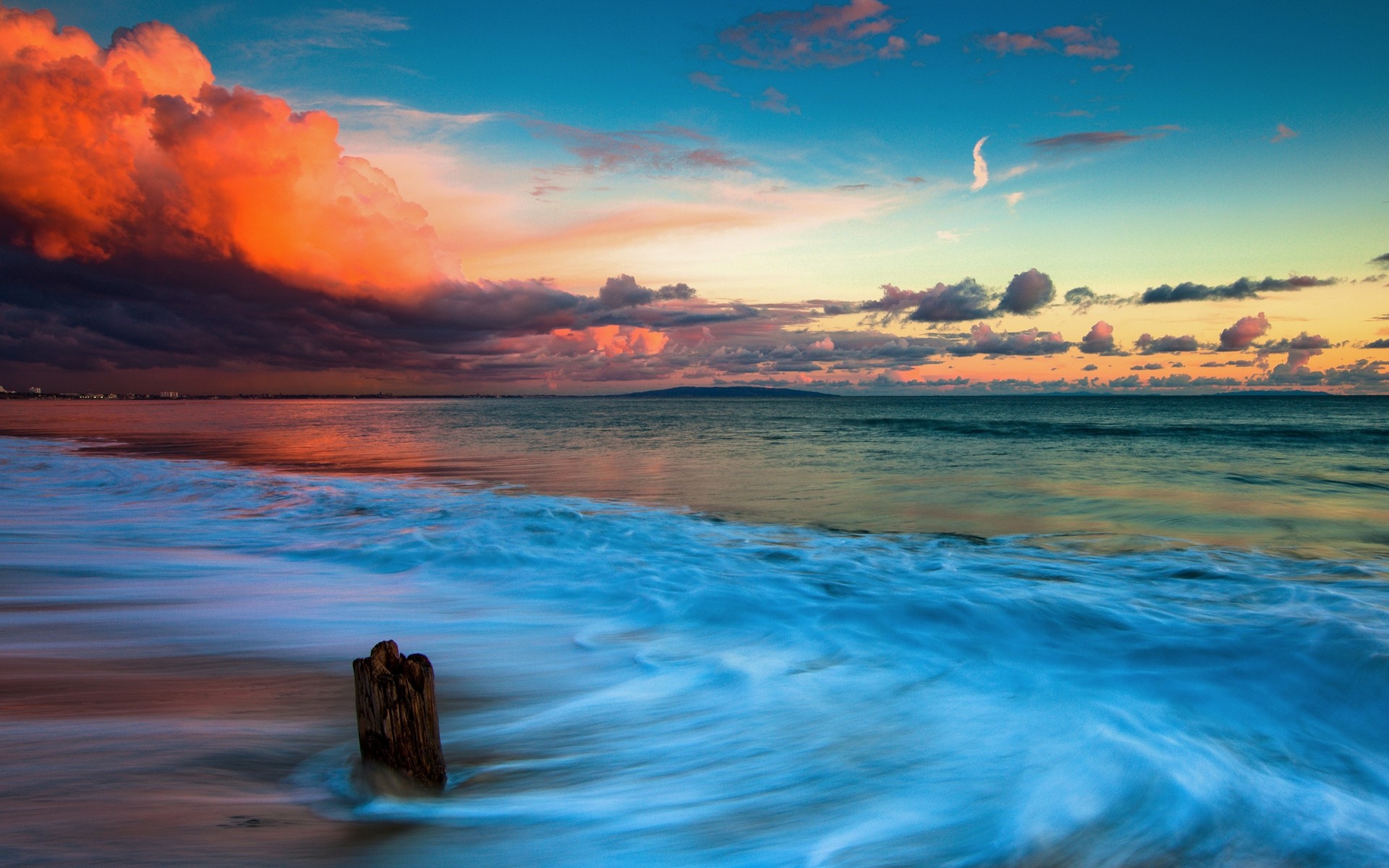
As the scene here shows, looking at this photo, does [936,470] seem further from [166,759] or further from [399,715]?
[166,759]

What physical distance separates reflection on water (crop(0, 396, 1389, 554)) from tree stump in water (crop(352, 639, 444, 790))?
30.1 feet

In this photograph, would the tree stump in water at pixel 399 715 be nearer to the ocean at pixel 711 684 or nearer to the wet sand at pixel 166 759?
the ocean at pixel 711 684

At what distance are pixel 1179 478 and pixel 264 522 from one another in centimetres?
2149

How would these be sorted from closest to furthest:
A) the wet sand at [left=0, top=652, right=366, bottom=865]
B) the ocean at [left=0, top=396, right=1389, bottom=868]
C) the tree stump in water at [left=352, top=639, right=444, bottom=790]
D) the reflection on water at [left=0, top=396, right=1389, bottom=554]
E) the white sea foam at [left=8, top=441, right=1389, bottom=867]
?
the wet sand at [left=0, top=652, right=366, bottom=865] < the tree stump in water at [left=352, top=639, right=444, bottom=790] < the ocean at [left=0, top=396, right=1389, bottom=868] < the white sea foam at [left=8, top=441, right=1389, bottom=867] < the reflection on water at [left=0, top=396, right=1389, bottom=554]

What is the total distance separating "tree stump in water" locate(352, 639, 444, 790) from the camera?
119 inches

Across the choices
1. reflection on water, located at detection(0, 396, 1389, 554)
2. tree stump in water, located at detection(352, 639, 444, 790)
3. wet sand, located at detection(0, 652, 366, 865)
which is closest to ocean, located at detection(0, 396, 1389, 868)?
wet sand, located at detection(0, 652, 366, 865)

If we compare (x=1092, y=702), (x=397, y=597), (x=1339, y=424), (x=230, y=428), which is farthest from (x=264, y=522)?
(x=1339, y=424)

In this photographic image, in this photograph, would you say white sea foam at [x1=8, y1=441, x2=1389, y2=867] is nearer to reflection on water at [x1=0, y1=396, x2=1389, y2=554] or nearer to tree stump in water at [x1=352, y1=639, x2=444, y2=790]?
tree stump in water at [x1=352, y1=639, x2=444, y2=790]

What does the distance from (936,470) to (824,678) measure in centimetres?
1613

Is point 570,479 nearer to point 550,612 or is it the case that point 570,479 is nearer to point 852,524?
point 852,524

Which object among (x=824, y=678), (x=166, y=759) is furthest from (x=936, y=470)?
(x=166, y=759)

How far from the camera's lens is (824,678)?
551 cm

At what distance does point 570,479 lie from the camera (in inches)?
714

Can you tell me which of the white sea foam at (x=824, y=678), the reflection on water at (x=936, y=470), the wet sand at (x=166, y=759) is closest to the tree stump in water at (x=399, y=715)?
the white sea foam at (x=824, y=678)
